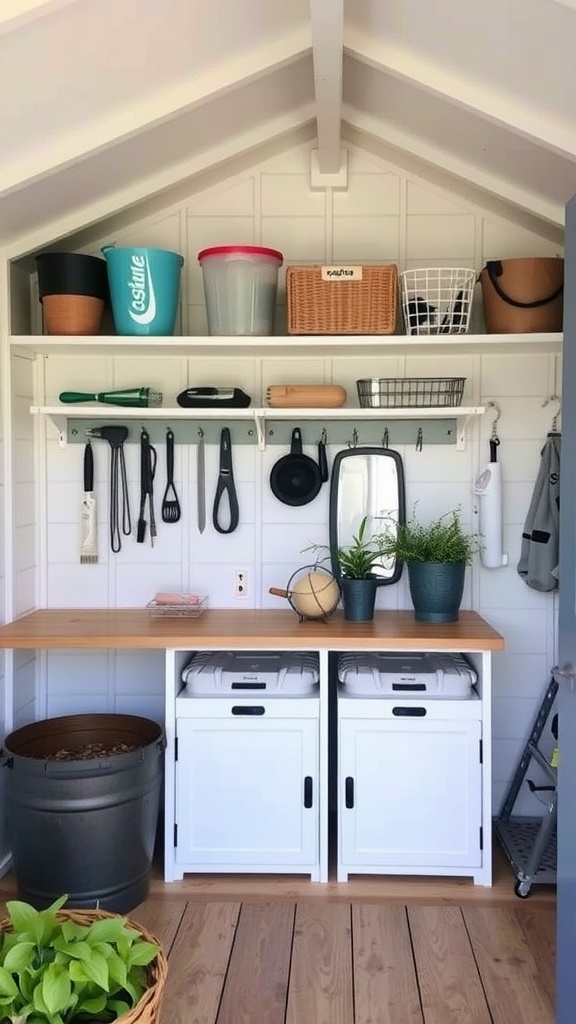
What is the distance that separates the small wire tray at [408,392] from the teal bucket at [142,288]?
707mm

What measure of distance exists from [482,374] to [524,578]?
0.75 metres

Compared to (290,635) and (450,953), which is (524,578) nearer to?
(290,635)

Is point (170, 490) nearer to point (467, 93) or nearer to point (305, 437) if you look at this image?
point (305, 437)

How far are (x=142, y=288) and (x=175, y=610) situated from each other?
1.09 meters

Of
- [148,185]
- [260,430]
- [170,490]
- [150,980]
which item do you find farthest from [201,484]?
[150,980]

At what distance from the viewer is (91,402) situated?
3346 mm

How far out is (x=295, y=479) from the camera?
11.0 ft

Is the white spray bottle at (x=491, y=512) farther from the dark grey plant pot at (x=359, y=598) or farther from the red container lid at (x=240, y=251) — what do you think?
the red container lid at (x=240, y=251)

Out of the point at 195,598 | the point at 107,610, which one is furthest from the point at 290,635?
the point at 107,610

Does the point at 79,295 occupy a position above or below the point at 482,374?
above

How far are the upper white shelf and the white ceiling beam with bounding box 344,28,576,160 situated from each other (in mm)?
656

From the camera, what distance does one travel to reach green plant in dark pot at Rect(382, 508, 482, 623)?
3075 millimetres

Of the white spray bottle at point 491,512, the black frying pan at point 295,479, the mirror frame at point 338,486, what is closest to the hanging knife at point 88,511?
the black frying pan at point 295,479

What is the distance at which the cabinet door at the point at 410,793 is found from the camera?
113 inches
